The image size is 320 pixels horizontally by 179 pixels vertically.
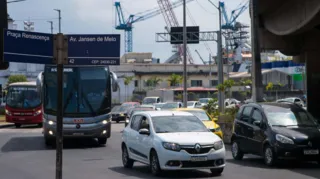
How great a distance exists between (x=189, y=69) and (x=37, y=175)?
78212 mm

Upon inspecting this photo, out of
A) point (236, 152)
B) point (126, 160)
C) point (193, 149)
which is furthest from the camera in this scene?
point (236, 152)

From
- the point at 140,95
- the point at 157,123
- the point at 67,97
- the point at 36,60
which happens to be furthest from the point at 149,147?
the point at 140,95

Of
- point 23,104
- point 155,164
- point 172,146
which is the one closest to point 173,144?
point 172,146

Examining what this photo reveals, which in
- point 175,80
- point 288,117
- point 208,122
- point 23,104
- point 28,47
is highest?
point 175,80

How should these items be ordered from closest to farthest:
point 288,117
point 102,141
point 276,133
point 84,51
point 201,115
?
point 276,133 < point 288,117 < point 201,115 < point 102,141 < point 84,51

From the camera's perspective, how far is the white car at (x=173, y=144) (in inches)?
544

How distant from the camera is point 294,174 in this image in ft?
48.2

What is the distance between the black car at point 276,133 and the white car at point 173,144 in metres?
2.32

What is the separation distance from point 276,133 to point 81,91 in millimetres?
9619

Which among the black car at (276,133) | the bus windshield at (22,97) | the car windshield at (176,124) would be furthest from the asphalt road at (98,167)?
the bus windshield at (22,97)

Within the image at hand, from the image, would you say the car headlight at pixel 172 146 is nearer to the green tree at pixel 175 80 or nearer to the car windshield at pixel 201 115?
the car windshield at pixel 201 115

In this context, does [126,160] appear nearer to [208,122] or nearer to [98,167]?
[98,167]

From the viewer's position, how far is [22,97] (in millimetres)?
40875

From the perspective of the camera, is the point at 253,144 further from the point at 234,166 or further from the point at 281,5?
the point at 281,5
